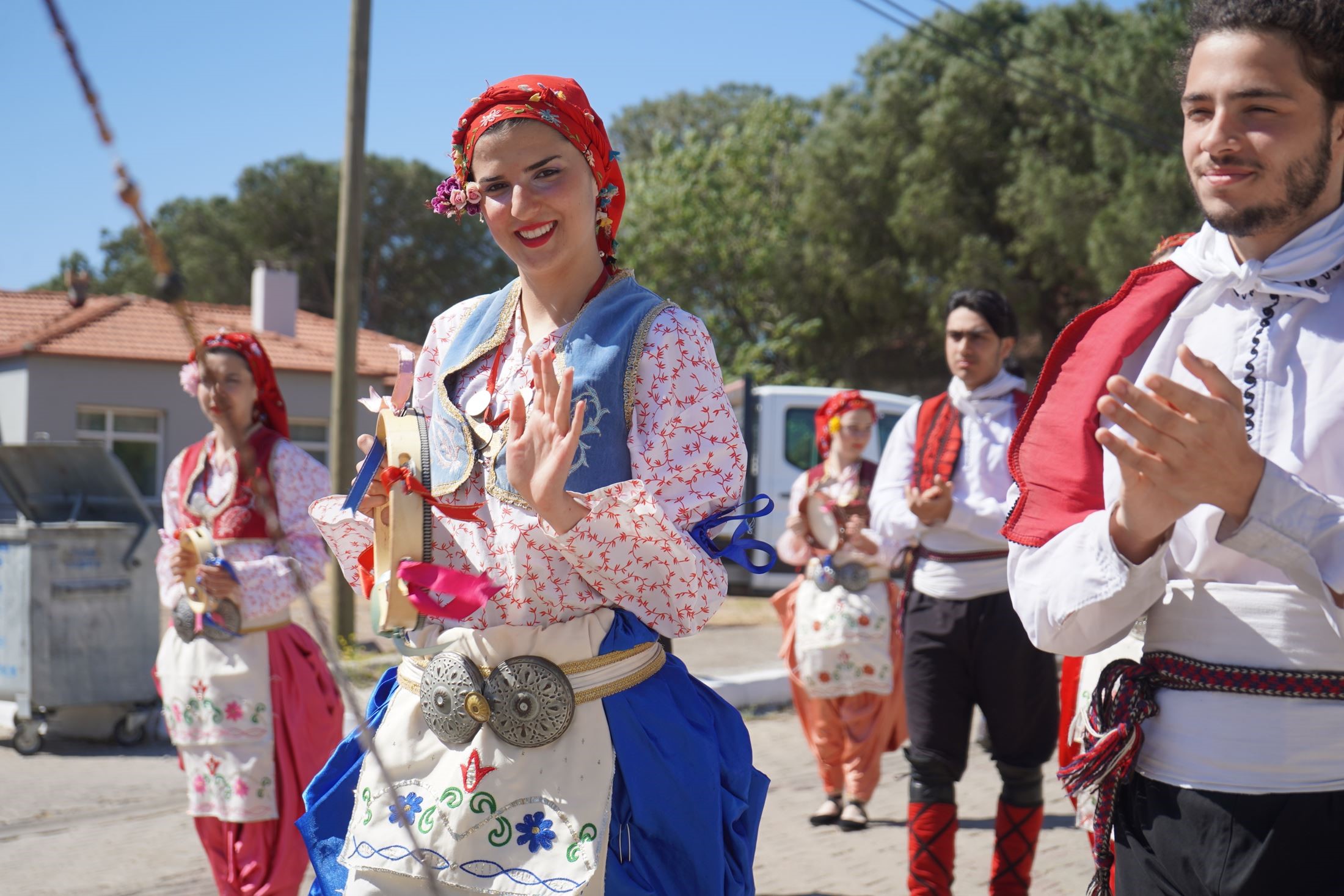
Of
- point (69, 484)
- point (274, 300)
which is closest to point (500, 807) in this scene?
point (69, 484)

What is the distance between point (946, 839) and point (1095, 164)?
24310 millimetres

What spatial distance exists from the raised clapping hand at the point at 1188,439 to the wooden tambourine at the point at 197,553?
11.9ft

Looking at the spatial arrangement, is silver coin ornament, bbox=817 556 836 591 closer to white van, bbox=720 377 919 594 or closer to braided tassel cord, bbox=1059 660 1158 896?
braided tassel cord, bbox=1059 660 1158 896

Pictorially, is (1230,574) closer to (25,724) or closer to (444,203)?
(444,203)

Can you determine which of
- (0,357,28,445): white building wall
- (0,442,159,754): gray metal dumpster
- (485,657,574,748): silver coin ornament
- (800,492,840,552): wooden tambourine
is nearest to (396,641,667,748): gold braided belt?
(485,657,574,748): silver coin ornament

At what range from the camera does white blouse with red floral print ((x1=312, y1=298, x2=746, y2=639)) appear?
7.48ft

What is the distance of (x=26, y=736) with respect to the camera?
26.2 ft

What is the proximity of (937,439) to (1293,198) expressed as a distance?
Answer: 132 inches

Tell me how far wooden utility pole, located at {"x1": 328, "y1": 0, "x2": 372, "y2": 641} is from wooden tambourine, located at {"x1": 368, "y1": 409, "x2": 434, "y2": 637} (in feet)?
24.2

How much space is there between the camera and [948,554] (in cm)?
503

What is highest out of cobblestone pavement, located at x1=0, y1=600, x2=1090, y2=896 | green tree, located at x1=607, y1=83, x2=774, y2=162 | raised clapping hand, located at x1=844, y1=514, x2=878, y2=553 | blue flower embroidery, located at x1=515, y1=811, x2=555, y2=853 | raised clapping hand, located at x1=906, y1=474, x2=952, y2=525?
green tree, located at x1=607, y1=83, x2=774, y2=162

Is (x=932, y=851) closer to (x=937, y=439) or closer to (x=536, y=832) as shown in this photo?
(x=937, y=439)

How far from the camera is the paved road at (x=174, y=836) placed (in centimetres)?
546

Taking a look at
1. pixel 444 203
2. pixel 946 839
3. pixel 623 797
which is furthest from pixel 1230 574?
pixel 946 839
